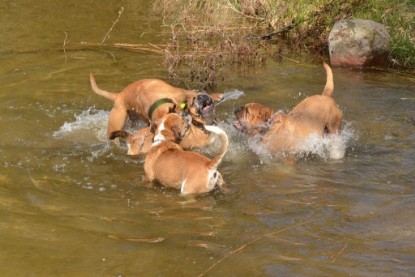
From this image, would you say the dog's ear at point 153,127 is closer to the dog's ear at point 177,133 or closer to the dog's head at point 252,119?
the dog's ear at point 177,133

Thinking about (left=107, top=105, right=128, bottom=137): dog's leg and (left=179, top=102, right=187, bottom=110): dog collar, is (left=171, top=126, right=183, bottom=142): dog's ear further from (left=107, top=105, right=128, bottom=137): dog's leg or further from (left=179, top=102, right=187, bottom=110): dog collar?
(left=107, top=105, right=128, bottom=137): dog's leg

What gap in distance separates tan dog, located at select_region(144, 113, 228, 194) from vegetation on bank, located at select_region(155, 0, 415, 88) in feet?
11.6

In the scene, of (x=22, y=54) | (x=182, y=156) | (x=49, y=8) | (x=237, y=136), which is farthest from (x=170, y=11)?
(x=182, y=156)

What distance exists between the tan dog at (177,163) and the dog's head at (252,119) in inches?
30.6

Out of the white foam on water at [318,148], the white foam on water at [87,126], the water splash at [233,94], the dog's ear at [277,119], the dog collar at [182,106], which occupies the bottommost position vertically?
the white foam on water at [87,126]

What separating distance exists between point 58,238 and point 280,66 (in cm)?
740

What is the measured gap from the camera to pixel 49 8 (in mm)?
16188

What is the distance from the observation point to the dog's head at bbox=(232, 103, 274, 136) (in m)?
7.96

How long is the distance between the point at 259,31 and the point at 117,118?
6.16m

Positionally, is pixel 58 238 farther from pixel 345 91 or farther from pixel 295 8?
pixel 295 8

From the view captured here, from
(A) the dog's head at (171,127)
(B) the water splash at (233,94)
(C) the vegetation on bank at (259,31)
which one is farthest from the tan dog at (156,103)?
(C) the vegetation on bank at (259,31)

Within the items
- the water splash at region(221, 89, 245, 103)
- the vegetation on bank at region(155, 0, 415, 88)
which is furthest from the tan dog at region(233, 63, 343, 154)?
the vegetation on bank at region(155, 0, 415, 88)

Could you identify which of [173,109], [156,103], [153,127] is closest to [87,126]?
[156,103]

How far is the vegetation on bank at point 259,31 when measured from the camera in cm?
1184
